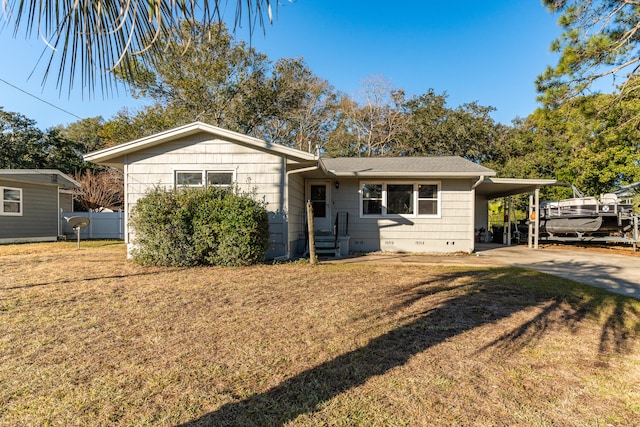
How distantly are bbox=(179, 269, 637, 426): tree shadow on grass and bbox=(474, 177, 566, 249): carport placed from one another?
5.39m

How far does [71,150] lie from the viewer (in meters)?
27.2

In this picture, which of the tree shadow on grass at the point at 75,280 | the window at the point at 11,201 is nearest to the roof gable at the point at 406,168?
the tree shadow on grass at the point at 75,280

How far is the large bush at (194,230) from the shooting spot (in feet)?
23.9

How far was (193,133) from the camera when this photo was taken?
8469 millimetres

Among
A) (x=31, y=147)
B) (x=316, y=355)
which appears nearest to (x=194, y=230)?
(x=316, y=355)

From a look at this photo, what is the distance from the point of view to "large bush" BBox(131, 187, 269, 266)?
7.27m

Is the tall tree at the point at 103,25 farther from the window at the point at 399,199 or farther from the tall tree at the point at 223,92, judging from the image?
the tall tree at the point at 223,92

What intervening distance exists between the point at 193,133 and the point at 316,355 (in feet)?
23.1

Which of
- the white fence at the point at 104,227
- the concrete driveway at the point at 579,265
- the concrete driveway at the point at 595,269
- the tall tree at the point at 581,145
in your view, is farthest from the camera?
the white fence at the point at 104,227

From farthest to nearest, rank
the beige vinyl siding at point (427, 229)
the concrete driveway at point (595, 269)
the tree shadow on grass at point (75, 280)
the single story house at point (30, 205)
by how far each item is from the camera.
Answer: the single story house at point (30, 205) < the beige vinyl siding at point (427, 229) < the concrete driveway at point (595, 269) < the tree shadow on grass at point (75, 280)

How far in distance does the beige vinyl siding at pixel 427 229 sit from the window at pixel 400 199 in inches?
6.9

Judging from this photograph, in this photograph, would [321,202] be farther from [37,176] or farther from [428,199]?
[37,176]

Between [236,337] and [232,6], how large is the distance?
2971mm

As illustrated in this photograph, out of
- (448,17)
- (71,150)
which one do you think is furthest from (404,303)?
(71,150)
